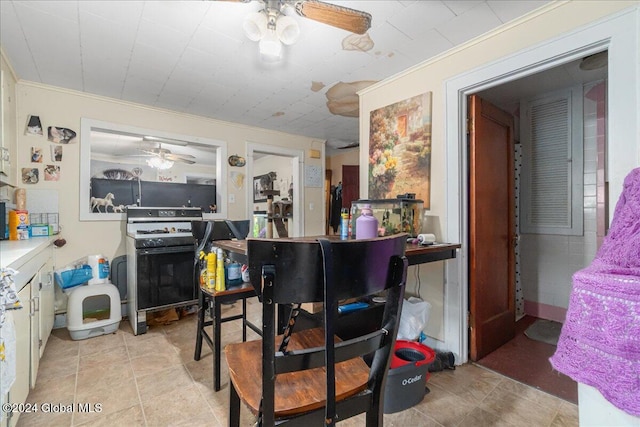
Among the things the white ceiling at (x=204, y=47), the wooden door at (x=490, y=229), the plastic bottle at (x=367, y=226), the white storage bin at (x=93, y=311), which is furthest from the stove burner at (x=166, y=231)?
the wooden door at (x=490, y=229)

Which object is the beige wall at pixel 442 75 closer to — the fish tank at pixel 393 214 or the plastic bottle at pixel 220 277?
the fish tank at pixel 393 214

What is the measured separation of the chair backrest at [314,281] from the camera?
0.68 metres

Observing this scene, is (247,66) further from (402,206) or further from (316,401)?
(316,401)

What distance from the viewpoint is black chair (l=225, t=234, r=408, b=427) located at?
2.26 ft

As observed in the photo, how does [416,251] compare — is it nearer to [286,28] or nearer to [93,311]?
[286,28]

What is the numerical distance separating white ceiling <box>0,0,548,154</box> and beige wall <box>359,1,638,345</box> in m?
0.09

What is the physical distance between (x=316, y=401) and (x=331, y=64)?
2385 mm

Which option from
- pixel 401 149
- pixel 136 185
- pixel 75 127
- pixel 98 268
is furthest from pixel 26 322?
pixel 401 149

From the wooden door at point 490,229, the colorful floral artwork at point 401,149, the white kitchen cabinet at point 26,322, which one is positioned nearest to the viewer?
the white kitchen cabinet at point 26,322

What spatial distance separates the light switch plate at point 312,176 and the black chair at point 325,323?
145 inches

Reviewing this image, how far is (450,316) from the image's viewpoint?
2219 mm

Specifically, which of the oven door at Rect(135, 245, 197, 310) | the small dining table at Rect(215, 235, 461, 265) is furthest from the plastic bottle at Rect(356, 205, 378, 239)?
the oven door at Rect(135, 245, 197, 310)

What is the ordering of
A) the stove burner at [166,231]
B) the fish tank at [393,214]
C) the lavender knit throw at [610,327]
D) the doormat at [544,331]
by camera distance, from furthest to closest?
the stove burner at [166,231] → the doormat at [544,331] → the fish tank at [393,214] → the lavender knit throw at [610,327]

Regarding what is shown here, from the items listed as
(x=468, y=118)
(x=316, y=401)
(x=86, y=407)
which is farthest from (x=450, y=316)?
(x=86, y=407)
